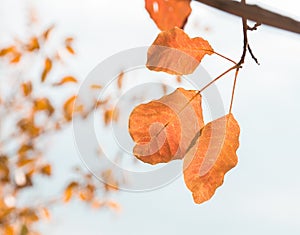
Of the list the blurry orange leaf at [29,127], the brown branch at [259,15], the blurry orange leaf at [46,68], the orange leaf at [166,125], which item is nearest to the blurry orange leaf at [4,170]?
the blurry orange leaf at [29,127]

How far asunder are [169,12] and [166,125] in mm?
74

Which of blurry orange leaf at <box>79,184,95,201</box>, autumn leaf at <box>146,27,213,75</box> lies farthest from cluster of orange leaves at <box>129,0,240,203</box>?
blurry orange leaf at <box>79,184,95,201</box>

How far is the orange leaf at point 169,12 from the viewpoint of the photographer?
1.30 ft

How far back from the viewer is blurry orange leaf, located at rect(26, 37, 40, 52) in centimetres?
174

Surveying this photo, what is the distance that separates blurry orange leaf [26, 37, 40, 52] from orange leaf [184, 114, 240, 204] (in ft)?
4.59

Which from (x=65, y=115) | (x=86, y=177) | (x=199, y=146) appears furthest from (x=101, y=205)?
(x=199, y=146)

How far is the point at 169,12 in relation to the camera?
400mm

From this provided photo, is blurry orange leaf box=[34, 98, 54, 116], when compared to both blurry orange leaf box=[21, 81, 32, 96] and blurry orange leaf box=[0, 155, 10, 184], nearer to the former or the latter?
blurry orange leaf box=[21, 81, 32, 96]

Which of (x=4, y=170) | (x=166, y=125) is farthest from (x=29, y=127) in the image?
(x=166, y=125)

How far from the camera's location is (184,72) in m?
0.39

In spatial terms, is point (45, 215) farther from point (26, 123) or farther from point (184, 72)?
point (184, 72)

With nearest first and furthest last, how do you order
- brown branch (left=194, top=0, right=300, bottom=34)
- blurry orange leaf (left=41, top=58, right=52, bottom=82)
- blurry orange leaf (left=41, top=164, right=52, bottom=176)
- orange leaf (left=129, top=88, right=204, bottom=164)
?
brown branch (left=194, top=0, right=300, bottom=34)
orange leaf (left=129, top=88, right=204, bottom=164)
blurry orange leaf (left=41, top=58, right=52, bottom=82)
blurry orange leaf (left=41, top=164, right=52, bottom=176)

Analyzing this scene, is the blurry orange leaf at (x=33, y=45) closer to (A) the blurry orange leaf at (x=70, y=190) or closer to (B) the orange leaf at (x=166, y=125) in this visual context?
(A) the blurry orange leaf at (x=70, y=190)

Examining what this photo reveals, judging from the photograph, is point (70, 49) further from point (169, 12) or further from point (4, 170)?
point (169, 12)
